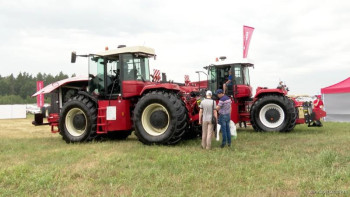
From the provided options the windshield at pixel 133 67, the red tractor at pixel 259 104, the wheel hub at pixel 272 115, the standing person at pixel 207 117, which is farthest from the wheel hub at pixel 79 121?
the wheel hub at pixel 272 115

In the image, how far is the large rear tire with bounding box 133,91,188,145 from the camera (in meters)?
8.27

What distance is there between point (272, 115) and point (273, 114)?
5 centimetres

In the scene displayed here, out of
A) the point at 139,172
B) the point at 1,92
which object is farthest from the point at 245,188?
the point at 1,92

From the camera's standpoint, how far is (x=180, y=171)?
5.72 meters

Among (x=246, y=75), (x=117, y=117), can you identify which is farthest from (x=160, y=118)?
(x=246, y=75)

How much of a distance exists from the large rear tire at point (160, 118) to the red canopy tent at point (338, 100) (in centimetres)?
1312

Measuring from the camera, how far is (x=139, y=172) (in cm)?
572

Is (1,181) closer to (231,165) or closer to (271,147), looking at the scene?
(231,165)

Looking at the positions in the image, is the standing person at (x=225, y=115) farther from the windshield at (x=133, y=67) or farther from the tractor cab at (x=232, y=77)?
the tractor cab at (x=232, y=77)

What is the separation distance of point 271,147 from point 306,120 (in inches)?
184

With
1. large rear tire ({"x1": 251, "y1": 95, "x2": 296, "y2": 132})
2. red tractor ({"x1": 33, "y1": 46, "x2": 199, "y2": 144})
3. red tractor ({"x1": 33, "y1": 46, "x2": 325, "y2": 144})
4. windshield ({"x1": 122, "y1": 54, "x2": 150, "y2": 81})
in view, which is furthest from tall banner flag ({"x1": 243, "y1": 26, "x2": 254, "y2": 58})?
windshield ({"x1": 122, "y1": 54, "x2": 150, "y2": 81})

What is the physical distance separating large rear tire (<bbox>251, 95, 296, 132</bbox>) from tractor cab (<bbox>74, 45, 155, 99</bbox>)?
4241 millimetres

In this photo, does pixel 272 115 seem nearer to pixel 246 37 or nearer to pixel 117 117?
pixel 117 117

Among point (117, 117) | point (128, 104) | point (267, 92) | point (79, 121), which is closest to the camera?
point (117, 117)
